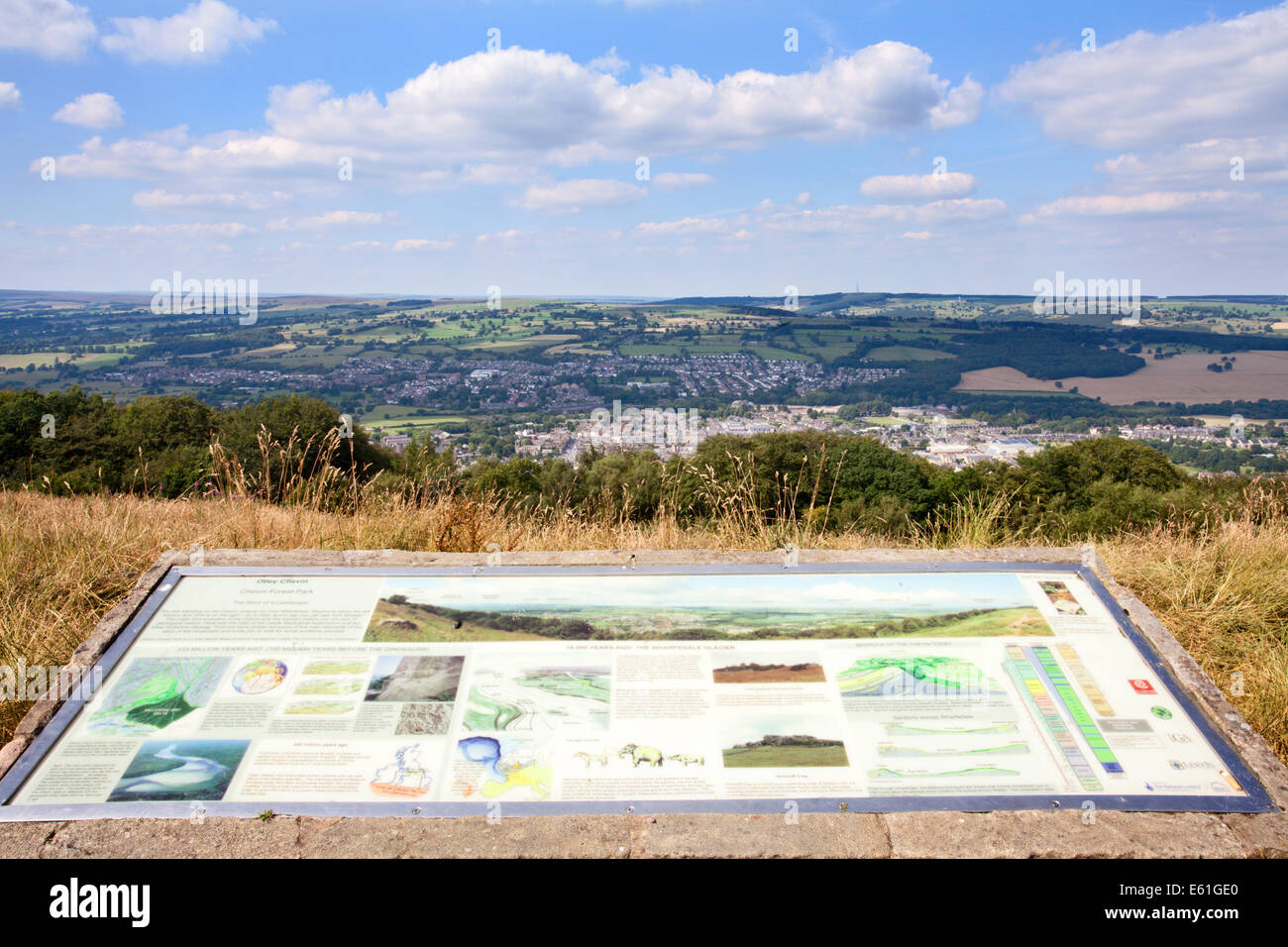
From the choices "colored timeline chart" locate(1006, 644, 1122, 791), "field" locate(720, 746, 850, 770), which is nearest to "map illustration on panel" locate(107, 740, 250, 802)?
"field" locate(720, 746, 850, 770)

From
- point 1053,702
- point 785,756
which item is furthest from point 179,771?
point 1053,702

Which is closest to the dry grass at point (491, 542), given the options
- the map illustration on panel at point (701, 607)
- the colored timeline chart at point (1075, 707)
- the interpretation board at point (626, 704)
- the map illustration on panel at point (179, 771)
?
the interpretation board at point (626, 704)

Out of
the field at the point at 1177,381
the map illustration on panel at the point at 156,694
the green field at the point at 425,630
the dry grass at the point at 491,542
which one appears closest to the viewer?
the map illustration on panel at the point at 156,694

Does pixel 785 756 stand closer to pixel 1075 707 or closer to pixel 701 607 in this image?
pixel 701 607

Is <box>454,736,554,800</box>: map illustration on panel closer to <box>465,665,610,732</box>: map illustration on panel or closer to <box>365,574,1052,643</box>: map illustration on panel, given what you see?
<box>465,665,610,732</box>: map illustration on panel

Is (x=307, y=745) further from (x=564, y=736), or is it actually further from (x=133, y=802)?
(x=564, y=736)

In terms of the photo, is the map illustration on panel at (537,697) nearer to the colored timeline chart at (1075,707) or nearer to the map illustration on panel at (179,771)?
the map illustration on panel at (179,771)
